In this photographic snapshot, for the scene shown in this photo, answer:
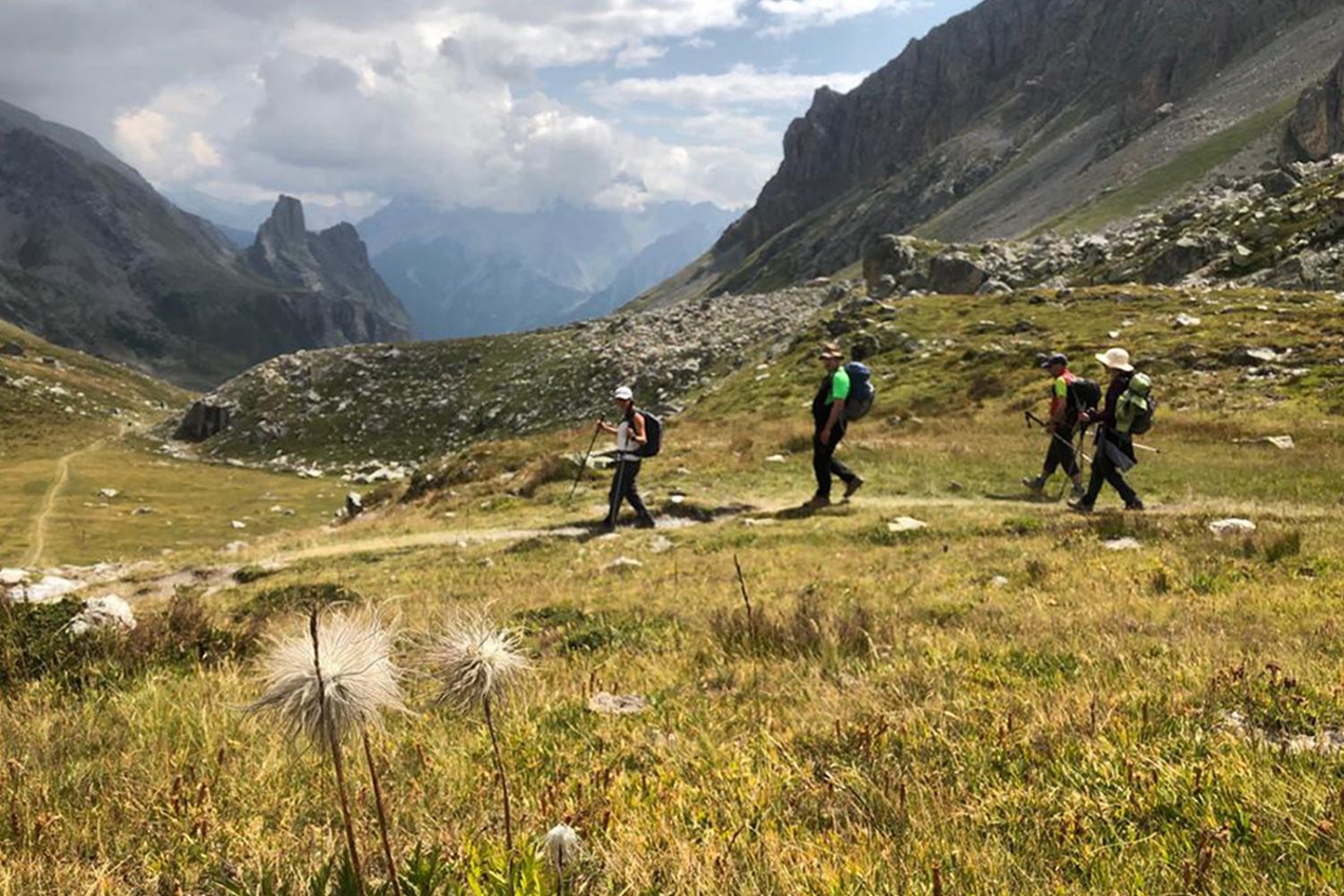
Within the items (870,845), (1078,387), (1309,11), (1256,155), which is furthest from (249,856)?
(1309,11)

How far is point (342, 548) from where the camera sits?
2133 centimetres

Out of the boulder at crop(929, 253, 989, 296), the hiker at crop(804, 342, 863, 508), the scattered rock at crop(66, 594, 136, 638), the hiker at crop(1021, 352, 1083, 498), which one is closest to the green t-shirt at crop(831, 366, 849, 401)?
the hiker at crop(804, 342, 863, 508)

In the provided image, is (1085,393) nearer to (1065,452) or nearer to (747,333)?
(1065,452)

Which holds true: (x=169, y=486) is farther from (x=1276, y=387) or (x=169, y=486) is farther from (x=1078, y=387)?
(x=1276, y=387)

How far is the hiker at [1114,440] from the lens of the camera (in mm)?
15695

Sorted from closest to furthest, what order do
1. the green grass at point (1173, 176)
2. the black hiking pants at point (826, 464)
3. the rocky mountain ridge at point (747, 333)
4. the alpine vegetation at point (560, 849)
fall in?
the alpine vegetation at point (560, 849), the black hiking pants at point (826, 464), the rocky mountain ridge at point (747, 333), the green grass at point (1173, 176)

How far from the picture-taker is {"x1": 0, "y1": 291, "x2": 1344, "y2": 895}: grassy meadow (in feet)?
10.5

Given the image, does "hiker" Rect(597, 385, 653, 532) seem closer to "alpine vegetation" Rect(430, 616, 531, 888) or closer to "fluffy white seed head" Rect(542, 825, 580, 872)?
"alpine vegetation" Rect(430, 616, 531, 888)

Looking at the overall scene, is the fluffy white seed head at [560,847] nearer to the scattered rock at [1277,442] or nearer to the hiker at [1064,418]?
the hiker at [1064,418]

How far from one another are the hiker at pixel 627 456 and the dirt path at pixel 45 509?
30.2 meters

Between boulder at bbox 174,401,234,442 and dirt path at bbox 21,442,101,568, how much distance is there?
1079cm

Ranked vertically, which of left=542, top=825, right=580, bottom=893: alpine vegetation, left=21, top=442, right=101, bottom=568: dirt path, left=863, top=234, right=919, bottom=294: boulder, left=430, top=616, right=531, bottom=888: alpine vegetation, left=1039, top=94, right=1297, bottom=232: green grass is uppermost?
left=1039, top=94, right=1297, bottom=232: green grass

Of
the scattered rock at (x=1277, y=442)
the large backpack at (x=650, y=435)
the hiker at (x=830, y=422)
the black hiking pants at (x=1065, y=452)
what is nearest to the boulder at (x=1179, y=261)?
the scattered rock at (x=1277, y=442)

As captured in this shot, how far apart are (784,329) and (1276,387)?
45.4 metres
